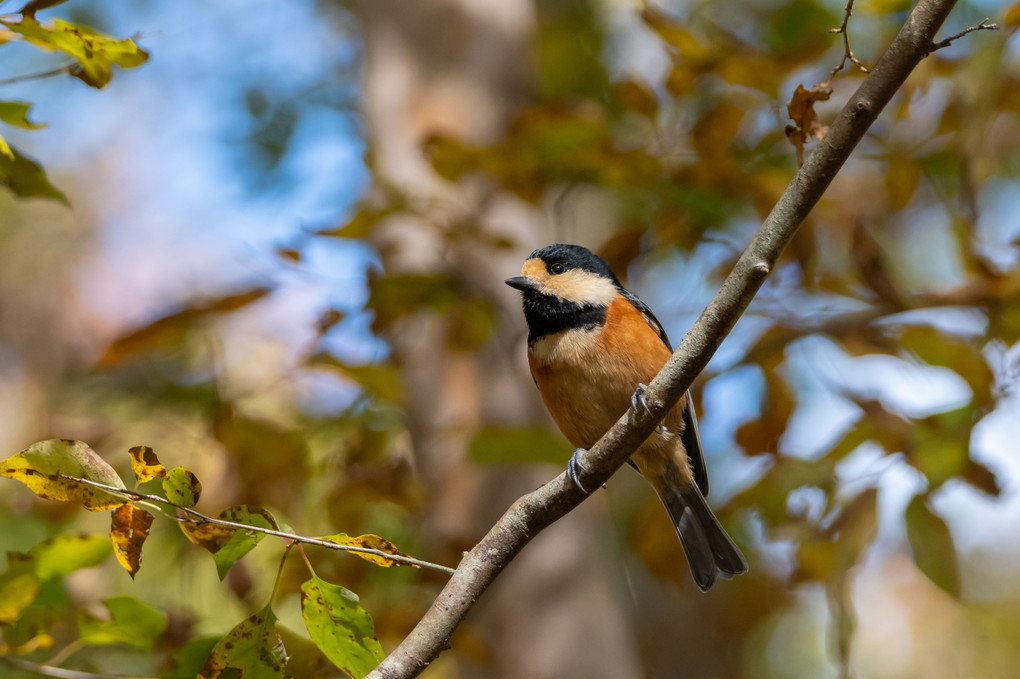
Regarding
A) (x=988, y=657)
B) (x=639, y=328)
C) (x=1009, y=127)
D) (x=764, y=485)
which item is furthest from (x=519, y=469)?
(x=988, y=657)

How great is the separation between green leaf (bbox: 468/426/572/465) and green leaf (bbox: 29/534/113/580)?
1.22 meters

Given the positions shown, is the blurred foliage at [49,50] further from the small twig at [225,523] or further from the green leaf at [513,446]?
the green leaf at [513,446]

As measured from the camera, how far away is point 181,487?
5.11 feet

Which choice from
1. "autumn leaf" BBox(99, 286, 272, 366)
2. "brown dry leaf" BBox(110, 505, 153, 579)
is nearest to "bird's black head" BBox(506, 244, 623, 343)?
"autumn leaf" BBox(99, 286, 272, 366)

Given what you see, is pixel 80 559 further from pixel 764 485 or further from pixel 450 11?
pixel 450 11

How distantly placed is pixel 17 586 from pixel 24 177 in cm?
99

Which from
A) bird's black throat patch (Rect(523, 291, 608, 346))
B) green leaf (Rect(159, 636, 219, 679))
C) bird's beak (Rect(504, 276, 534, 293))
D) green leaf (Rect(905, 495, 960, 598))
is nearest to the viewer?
green leaf (Rect(159, 636, 219, 679))

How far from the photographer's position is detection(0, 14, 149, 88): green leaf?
1.73m

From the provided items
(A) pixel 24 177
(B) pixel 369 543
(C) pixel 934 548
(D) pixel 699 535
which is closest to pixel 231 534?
(B) pixel 369 543

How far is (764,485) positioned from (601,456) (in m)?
1.15

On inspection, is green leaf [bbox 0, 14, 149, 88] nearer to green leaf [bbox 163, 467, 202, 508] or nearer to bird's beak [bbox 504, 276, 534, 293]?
green leaf [bbox 163, 467, 202, 508]

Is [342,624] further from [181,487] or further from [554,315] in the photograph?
[554,315]

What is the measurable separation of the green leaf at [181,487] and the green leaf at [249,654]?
0.91 feet

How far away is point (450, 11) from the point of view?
4.80 metres
